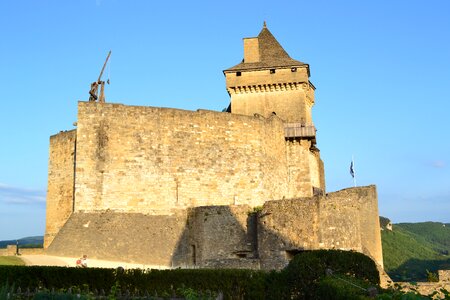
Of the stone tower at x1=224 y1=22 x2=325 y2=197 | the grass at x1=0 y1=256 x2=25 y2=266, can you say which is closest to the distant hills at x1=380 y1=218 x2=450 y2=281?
the stone tower at x1=224 y1=22 x2=325 y2=197

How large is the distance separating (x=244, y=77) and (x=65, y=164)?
13815mm

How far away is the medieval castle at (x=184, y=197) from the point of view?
2305 centimetres

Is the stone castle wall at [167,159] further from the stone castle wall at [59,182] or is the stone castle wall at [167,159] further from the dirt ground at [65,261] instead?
the dirt ground at [65,261]

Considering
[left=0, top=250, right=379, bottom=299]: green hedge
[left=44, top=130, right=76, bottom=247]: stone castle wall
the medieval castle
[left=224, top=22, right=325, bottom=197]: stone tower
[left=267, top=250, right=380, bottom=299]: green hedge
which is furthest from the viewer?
[left=224, top=22, right=325, bottom=197]: stone tower

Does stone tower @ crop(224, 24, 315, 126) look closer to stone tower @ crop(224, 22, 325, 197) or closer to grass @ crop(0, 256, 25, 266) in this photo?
stone tower @ crop(224, 22, 325, 197)

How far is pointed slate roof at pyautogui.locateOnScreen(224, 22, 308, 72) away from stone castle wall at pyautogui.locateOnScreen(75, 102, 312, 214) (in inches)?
244

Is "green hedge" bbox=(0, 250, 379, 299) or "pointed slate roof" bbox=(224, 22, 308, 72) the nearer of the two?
"green hedge" bbox=(0, 250, 379, 299)

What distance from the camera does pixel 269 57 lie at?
3747cm

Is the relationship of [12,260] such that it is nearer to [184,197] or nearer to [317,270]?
[184,197]

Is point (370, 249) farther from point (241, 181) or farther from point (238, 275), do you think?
point (238, 275)

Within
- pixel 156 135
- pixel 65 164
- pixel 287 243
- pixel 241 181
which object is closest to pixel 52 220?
pixel 65 164

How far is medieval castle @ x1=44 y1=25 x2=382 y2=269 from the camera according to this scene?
2305cm

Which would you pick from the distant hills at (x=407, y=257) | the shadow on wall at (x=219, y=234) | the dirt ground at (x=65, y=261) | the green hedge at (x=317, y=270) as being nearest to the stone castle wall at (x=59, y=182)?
the shadow on wall at (x=219, y=234)

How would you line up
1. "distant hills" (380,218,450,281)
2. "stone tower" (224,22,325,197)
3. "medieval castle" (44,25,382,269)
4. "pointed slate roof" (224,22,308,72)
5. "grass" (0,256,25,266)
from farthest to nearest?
"distant hills" (380,218,450,281)
"pointed slate roof" (224,22,308,72)
"stone tower" (224,22,325,197)
"medieval castle" (44,25,382,269)
"grass" (0,256,25,266)
